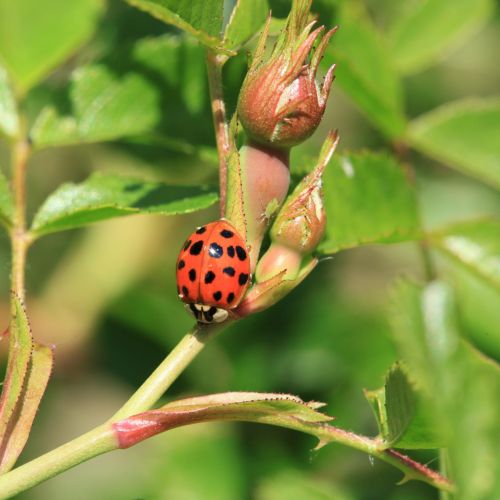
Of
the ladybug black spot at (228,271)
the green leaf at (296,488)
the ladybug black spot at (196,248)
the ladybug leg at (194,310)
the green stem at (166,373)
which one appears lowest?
the green leaf at (296,488)

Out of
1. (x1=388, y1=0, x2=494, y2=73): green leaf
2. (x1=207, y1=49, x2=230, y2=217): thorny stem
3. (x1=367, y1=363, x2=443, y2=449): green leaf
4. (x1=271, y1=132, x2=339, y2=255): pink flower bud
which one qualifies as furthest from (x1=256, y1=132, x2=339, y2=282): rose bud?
(x1=388, y1=0, x2=494, y2=73): green leaf

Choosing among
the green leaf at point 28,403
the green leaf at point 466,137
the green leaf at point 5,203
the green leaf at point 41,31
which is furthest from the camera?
the green leaf at point 466,137

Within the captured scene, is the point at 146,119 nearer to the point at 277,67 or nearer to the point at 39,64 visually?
the point at 39,64

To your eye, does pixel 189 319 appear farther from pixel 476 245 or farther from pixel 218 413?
pixel 218 413

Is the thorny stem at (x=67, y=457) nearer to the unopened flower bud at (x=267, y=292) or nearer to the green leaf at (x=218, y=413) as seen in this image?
the green leaf at (x=218, y=413)

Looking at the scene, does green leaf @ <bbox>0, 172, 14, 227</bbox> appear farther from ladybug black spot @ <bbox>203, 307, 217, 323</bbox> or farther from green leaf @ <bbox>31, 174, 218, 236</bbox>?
ladybug black spot @ <bbox>203, 307, 217, 323</bbox>

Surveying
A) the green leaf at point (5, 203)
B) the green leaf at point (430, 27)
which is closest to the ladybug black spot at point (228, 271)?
the green leaf at point (5, 203)
